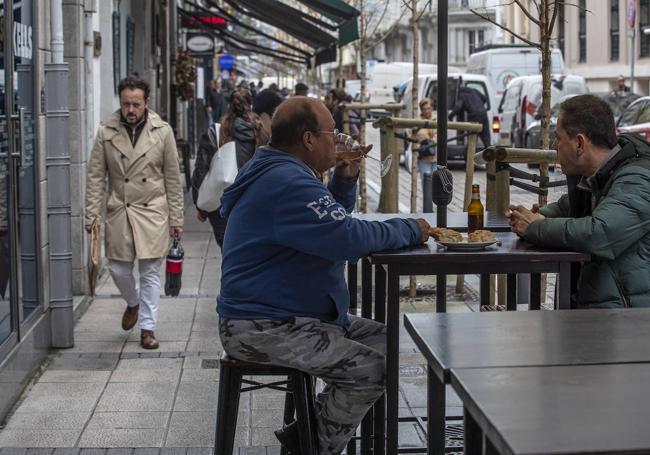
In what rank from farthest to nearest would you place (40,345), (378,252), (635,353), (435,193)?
1. (40,345)
2. (435,193)
3. (378,252)
4. (635,353)

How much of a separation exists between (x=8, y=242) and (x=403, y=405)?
2298 mm

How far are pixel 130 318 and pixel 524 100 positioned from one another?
19.3 meters

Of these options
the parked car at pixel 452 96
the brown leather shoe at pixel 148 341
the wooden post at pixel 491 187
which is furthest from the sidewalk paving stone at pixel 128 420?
the parked car at pixel 452 96

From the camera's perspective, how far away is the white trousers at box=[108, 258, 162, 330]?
7926mm

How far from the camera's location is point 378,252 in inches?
182

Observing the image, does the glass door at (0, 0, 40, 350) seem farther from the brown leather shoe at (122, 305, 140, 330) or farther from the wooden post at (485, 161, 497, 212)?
the wooden post at (485, 161, 497, 212)

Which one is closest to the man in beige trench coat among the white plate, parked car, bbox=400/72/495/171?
the white plate

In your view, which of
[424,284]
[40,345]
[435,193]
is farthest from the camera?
[424,284]

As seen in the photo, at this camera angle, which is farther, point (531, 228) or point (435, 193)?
point (435, 193)

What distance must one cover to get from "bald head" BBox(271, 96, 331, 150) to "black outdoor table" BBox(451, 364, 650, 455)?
5.52ft

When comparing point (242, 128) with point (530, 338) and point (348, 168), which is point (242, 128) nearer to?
point (348, 168)

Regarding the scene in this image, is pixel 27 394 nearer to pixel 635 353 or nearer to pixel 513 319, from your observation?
pixel 513 319

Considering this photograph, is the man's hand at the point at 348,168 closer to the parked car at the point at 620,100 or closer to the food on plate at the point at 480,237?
the food on plate at the point at 480,237

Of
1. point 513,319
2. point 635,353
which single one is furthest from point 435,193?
point 635,353
